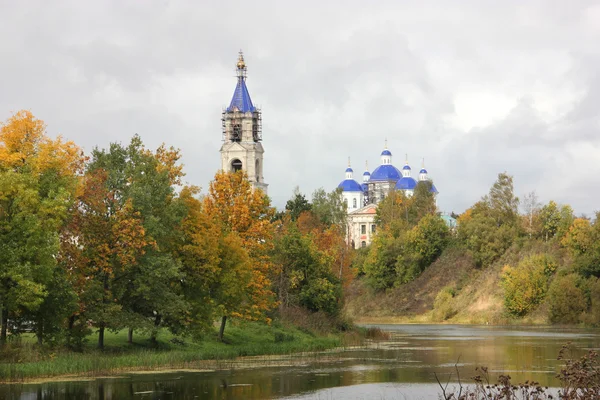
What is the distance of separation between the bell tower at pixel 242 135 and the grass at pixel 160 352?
12138 cm

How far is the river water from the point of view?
36469 millimetres

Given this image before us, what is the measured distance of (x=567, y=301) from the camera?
96.3 m

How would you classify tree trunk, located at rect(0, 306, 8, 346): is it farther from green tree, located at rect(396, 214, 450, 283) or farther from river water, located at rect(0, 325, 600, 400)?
green tree, located at rect(396, 214, 450, 283)

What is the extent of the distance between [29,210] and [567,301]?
65.6m

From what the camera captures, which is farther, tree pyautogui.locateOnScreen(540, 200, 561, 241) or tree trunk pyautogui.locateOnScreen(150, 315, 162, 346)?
tree pyautogui.locateOnScreen(540, 200, 561, 241)

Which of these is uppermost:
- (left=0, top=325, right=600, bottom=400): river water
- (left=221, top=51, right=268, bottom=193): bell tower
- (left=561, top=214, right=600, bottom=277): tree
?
(left=221, top=51, right=268, bottom=193): bell tower

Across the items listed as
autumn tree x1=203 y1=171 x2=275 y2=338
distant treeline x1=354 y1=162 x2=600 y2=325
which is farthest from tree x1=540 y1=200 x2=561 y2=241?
autumn tree x1=203 y1=171 x2=275 y2=338

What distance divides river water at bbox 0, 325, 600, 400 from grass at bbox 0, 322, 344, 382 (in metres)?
1.92

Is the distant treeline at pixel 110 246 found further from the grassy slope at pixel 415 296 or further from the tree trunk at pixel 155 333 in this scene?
the grassy slope at pixel 415 296

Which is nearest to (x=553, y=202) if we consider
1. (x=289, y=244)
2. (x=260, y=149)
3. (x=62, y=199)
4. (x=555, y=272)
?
(x=555, y=272)

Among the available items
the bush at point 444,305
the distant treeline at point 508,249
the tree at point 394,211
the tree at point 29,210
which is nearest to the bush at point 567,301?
the distant treeline at point 508,249

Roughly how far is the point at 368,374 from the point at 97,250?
14.9 m

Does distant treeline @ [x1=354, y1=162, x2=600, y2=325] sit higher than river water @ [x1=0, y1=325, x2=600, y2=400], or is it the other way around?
distant treeline @ [x1=354, y1=162, x2=600, y2=325]

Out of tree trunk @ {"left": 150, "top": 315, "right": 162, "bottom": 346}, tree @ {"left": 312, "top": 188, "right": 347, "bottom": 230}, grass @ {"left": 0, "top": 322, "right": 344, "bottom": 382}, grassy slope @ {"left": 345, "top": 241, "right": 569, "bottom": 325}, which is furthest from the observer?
tree @ {"left": 312, "top": 188, "right": 347, "bottom": 230}
